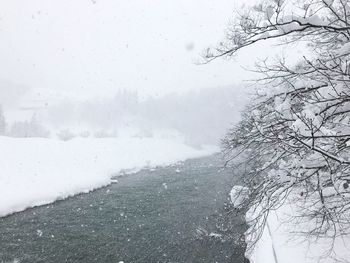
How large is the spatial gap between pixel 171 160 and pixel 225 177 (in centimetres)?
1602

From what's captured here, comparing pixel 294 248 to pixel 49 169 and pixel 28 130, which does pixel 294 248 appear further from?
pixel 28 130

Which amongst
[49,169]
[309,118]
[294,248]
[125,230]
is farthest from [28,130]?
[309,118]

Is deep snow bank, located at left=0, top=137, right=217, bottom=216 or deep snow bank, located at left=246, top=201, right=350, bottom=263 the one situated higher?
deep snow bank, located at left=246, top=201, right=350, bottom=263

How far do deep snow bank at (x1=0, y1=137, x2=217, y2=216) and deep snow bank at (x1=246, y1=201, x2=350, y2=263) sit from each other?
1206cm

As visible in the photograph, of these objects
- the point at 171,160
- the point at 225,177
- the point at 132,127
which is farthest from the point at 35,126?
the point at 225,177

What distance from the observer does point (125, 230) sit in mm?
13547

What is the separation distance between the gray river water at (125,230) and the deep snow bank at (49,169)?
102 centimetres

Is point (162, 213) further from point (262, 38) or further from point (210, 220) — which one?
point (262, 38)

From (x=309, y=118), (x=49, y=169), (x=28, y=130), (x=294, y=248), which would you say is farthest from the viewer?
(x=28, y=130)

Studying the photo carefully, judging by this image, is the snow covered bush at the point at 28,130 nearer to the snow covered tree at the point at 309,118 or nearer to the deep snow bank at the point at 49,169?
the deep snow bank at the point at 49,169

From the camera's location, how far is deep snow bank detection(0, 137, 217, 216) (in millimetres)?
16381

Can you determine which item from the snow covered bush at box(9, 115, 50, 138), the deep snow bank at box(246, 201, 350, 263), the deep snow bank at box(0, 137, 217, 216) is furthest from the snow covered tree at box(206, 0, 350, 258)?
the snow covered bush at box(9, 115, 50, 138)

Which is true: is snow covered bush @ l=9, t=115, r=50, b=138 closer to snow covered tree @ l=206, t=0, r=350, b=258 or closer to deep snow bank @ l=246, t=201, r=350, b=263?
deep snow bank @ l=246, t=201, r=350, b=263

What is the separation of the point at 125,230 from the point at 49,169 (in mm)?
11334
